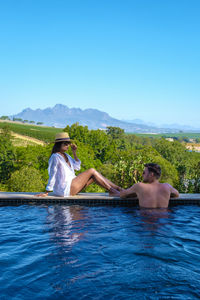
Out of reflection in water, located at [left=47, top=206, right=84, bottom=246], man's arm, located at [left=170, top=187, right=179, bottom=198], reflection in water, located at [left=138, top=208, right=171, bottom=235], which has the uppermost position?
man's arm, located at [left=170, top=187, right=179, bottom=198]

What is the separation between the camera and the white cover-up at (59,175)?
7.55 metres

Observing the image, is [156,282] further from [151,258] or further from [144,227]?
[144,227]

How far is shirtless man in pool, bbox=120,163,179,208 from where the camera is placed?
23.6 feet

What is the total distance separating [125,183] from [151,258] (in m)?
12.9

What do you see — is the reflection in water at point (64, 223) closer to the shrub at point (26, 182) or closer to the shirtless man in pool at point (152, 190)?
the shirtless man in pool at point (152, 190)

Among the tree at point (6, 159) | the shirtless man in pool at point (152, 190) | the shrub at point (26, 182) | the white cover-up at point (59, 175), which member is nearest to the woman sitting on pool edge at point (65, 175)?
the white cover-up at point (59, 175)

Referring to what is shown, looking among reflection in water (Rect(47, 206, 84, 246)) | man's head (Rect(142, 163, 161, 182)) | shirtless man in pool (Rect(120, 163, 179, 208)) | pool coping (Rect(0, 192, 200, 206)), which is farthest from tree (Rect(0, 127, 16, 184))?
man's head (Rect(142, 163, 161, 182))

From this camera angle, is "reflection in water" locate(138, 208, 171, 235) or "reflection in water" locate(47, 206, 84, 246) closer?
"reflection in water" locate(47, 206, 84, 246)

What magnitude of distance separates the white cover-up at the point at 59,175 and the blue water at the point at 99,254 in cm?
59

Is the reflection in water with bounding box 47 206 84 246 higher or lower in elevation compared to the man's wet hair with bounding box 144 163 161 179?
lower

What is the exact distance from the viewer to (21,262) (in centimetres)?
459

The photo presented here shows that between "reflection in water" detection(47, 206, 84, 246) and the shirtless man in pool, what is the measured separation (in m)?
1.48

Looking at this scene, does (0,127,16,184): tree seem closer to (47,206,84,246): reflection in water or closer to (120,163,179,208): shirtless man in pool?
(47,206,84,246): reflection in water

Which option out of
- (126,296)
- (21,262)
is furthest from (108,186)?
(126,296)
